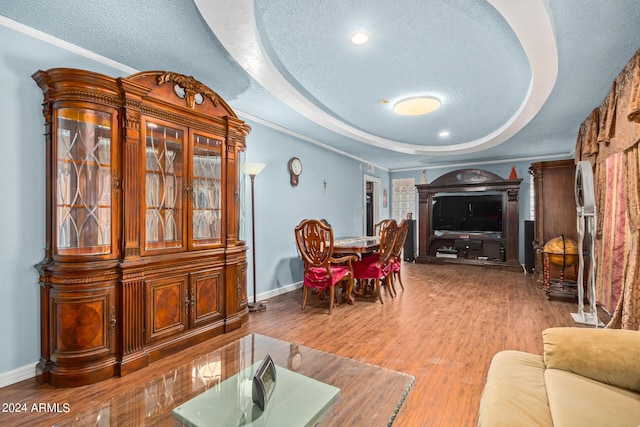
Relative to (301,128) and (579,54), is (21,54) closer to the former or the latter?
(301,128)

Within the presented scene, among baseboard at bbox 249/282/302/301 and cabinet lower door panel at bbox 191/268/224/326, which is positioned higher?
cabinet lower door panel at bbox 191/268/224/326

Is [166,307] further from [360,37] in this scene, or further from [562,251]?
[562,251]

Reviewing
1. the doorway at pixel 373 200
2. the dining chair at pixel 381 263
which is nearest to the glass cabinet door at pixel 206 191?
the dining chair at pixel 381 263

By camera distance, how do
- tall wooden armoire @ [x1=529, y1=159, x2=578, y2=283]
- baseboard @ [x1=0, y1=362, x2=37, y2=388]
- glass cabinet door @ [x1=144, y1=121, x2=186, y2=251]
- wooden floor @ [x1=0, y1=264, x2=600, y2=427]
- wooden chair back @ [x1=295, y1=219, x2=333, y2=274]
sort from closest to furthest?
wooden floor @ [x1=0, y1=264, x2=600, y2=427] < baseboard @ [x1=0, y1=362, x2=37, y2=388] < glass cabinet door @ [x1=144, y1=121, x2=186, y2=251] < wooden chair back @ [x1=295, y1=219, x2=333, y2=274] < tall wooden armoire @ [x1=529, y1=159, x2=578, y2=283]

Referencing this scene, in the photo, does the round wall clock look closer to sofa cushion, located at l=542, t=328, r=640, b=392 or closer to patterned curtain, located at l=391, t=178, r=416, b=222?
sofa cushion, located at l=542, t=328, r=640, b=392

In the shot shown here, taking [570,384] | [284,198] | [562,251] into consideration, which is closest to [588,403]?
[570,384]

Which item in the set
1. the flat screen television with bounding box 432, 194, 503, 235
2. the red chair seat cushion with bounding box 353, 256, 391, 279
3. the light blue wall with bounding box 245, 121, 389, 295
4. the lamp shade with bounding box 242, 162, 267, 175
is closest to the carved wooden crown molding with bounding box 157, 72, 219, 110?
the lamp shade with bounding box 242, 162, 267, 175

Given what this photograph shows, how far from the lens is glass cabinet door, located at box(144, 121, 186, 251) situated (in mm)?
2555

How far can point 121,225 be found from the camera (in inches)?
92.4

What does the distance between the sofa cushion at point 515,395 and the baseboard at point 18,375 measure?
9.59ft

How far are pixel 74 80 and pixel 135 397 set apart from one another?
2.07m

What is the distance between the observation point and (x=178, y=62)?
2.74m

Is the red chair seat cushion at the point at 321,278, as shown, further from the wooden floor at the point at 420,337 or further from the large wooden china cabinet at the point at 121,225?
the large wooden china cabinet at the point at 121,225

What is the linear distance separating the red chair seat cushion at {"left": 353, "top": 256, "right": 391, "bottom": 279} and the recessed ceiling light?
2.68 m
